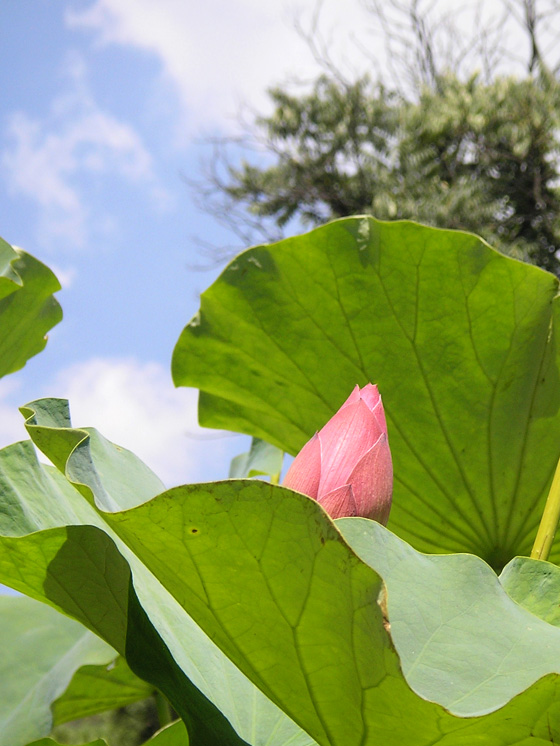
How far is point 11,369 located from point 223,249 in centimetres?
690

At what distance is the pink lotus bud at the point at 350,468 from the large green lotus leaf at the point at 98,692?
1.56 ft

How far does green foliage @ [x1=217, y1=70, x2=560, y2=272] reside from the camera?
20.9ft

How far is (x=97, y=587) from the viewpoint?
0.44 meters

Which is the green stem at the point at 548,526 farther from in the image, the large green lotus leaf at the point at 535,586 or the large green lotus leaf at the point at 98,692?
the large green lotus leaf at the point at 98,692

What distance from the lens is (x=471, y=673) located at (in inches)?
15.3

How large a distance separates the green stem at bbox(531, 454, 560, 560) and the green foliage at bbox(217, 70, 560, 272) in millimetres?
5490

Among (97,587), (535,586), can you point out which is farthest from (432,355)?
(97,587)

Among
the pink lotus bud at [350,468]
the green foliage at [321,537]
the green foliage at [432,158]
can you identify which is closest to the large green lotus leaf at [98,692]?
the green foliage at [321,537]

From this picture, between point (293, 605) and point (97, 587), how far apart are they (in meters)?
0.15

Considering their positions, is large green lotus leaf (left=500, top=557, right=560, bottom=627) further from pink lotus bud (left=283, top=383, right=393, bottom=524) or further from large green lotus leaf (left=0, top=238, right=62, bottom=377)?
large green lotus leaf (left=0, top=238, right=62, bottom=377)

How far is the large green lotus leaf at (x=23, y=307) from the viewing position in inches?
35.4

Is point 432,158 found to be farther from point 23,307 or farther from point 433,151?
point 23,307

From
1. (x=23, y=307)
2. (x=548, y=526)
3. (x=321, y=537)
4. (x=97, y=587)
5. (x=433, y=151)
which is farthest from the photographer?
(x=433, y=151)

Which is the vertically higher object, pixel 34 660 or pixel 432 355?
pixel 432 355
